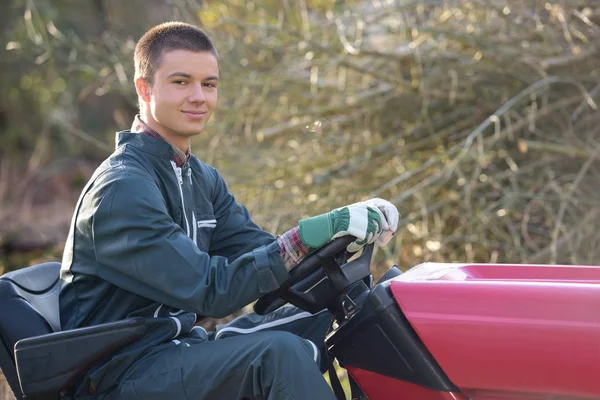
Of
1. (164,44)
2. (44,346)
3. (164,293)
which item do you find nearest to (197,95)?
(164,44)

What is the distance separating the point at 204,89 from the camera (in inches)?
98.1

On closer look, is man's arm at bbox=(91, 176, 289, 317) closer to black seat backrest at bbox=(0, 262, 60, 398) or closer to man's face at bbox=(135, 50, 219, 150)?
black seat backrest at bbox=(0, 262, 60, 398)

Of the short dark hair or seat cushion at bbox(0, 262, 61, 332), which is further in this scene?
the short dark hair

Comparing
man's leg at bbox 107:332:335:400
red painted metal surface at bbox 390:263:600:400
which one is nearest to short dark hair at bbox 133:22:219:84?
man's leg at bbox 107:332:335:400

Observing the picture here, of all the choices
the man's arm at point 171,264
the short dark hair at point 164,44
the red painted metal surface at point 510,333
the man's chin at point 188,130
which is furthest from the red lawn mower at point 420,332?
the short dark hair at point 164,44

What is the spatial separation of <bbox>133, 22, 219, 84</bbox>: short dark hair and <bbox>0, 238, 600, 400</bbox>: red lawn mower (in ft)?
2.40

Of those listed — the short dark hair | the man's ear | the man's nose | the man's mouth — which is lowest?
the man's mouth

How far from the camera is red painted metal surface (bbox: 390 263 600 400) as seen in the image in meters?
1.82

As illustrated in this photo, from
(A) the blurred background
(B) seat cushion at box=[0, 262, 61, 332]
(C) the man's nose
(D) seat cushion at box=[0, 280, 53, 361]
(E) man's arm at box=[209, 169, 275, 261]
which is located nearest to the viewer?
(D) seat cushion at box=[0, 280, 53, 361]

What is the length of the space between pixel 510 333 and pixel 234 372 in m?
0.67

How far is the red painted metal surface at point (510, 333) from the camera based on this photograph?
5.96 feet

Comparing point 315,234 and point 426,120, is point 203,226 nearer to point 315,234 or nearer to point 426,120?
point 315,234

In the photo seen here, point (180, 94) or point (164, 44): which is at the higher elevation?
point (164, 44)

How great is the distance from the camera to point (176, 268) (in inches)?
81.5
